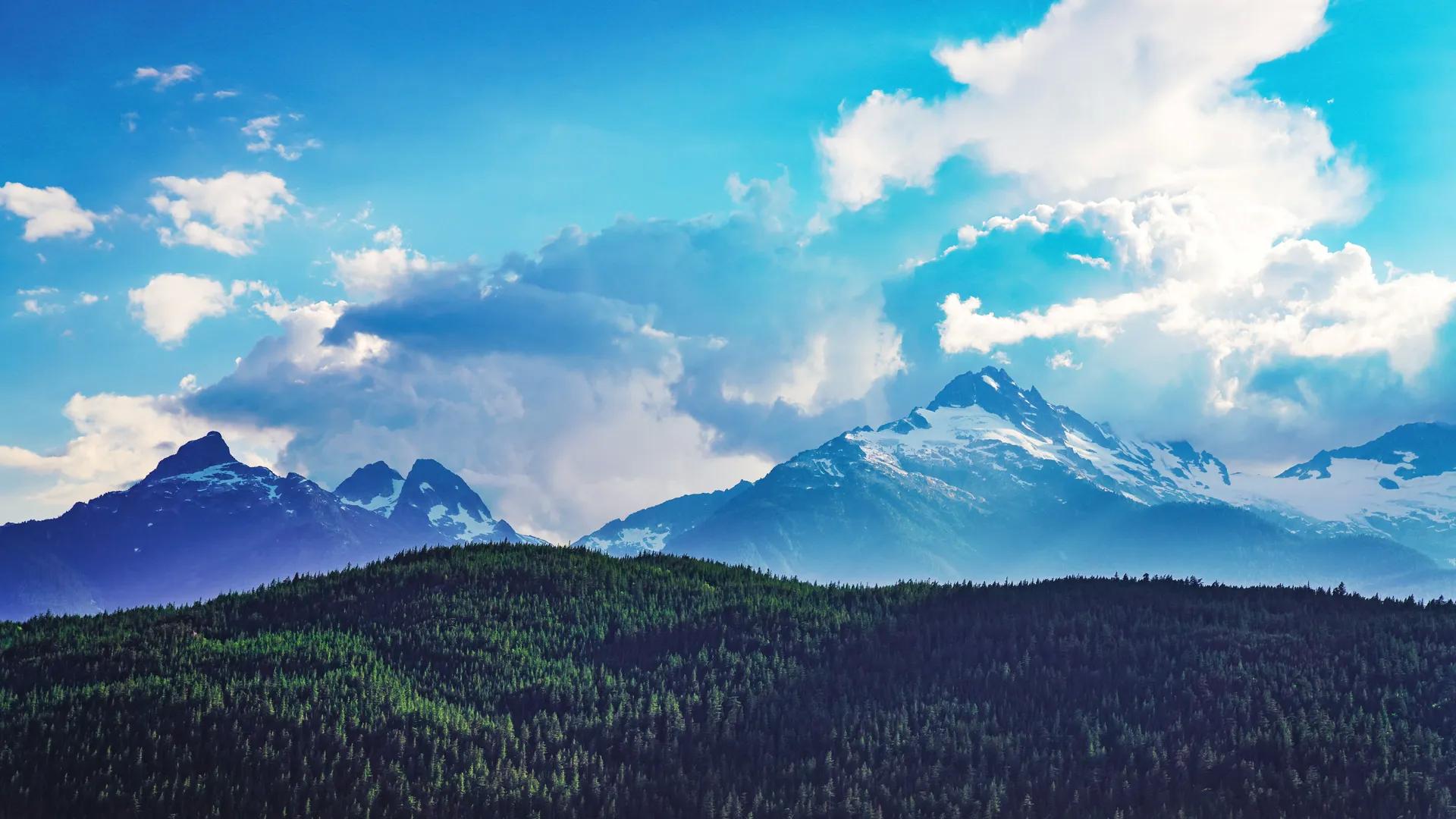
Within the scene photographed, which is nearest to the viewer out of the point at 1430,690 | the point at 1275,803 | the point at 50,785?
the point at 50,785

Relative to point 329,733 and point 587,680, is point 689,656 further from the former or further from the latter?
point 329,733

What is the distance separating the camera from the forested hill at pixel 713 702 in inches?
4444

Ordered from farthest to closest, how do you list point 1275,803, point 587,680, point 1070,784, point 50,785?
point 587,680 → point 1070,784 → point 1275,803 → point 50,785

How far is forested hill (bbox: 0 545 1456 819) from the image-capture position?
113 metres

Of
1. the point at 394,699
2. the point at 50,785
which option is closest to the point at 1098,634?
the point at 394,699

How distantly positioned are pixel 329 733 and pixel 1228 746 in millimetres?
91125

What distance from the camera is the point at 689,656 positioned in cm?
15762

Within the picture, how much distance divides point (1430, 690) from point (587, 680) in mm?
94483

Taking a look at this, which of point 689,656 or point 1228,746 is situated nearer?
point 1228,746

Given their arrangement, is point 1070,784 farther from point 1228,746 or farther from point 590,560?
point 590,560

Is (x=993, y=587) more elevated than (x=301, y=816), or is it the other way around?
(x=993, y=587)

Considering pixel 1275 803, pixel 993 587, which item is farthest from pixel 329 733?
pixel 993 587

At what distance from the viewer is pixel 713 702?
142125 mm

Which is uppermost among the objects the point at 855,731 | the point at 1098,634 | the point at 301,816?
the point at 1098,634
